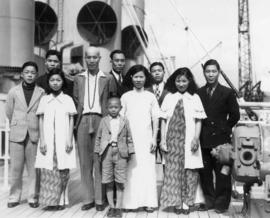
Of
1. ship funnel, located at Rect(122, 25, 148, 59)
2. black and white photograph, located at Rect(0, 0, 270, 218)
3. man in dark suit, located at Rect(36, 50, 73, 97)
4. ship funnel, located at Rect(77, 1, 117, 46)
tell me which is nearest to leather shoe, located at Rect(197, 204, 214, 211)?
black and white photograph, located at Rect(0, 0, 270, 218)

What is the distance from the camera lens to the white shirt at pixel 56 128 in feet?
15.7

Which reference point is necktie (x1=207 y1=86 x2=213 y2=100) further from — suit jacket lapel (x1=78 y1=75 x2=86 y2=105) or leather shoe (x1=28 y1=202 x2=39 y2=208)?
leather shoe (x1=28 y1=202 x2=39 y2=208)

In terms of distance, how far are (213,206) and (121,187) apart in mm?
1132

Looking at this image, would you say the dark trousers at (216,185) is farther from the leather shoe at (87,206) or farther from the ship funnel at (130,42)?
the ship funnel at (130,42)

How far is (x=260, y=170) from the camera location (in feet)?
11.3

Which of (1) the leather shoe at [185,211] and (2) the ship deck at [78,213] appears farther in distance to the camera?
(1) the leather shoe at [185,211]

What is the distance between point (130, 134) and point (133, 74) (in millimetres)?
699

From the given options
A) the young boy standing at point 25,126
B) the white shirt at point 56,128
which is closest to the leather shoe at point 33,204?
the young boy standing at point 25,126

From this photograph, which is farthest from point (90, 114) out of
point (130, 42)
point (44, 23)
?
point (130, 42)

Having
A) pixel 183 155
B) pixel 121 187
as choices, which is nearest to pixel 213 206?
pixel 183 155

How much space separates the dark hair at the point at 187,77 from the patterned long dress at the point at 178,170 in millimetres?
172

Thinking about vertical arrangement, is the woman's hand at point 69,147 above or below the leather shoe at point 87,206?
above

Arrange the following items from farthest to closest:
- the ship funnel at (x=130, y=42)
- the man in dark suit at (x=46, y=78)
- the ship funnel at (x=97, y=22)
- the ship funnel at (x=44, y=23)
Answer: the ship funnel at (x=130, y=42)
the ship funnel at (x=44, y=23)
the ship funnel at (x=97, y=22)
the man in dark suit at (x=46, y=78)

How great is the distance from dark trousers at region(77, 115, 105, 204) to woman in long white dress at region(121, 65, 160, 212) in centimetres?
32
